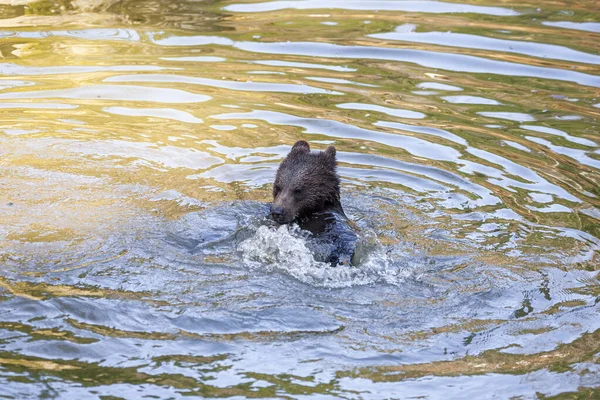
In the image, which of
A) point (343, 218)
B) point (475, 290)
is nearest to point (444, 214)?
point (343, 218)

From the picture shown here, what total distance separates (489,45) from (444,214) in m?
6.17

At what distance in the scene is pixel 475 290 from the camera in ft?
21.9

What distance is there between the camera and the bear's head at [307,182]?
8383 millimetres

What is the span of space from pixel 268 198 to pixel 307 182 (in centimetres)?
99

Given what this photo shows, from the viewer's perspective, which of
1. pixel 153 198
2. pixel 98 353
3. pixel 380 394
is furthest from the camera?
pixel 153 198

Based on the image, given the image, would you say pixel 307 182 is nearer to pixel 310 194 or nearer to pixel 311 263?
pixel 310 194

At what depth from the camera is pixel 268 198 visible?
9328mm

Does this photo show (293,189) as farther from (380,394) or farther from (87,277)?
(380,394)

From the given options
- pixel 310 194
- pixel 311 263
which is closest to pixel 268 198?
pixel 310 194

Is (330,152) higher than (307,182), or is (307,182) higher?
(330,152)

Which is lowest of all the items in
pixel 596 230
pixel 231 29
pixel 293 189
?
pixel 596 230

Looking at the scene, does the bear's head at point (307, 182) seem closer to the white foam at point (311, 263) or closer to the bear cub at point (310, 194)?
the bear cub at point (310, 194)

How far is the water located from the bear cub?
10.7 inches

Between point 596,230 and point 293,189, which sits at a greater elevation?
point 293,189
